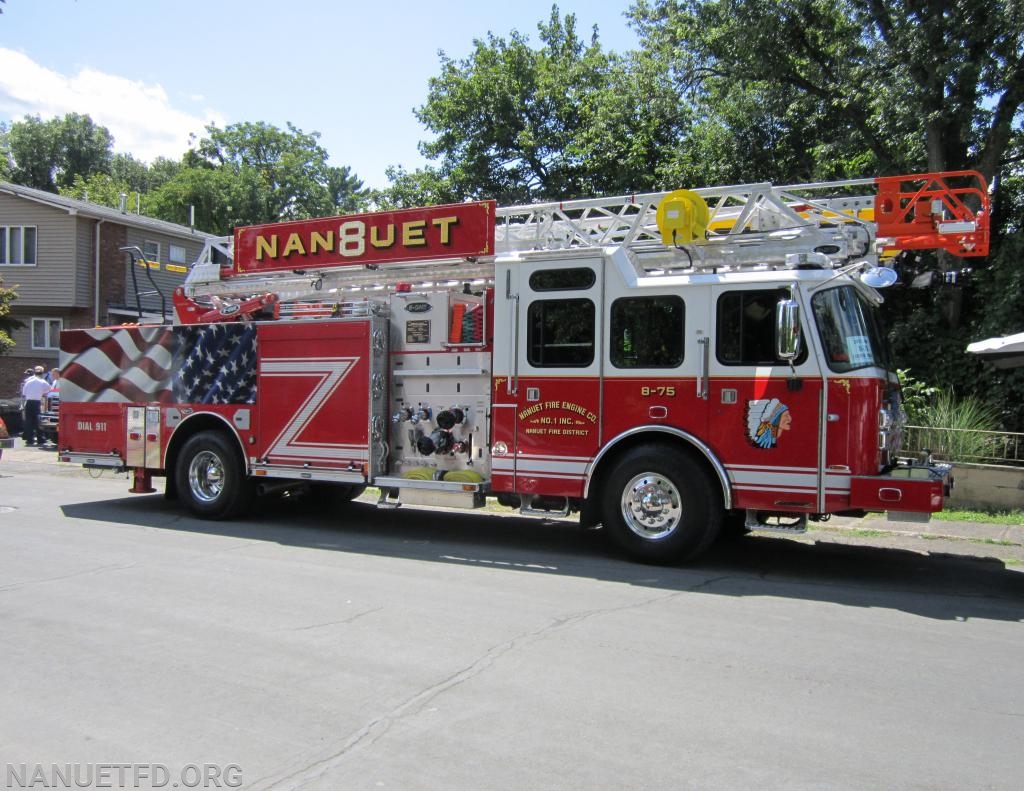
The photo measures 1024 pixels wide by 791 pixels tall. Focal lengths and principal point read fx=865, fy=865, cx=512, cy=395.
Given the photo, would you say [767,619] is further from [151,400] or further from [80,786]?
[151,400]

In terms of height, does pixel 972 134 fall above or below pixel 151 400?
above

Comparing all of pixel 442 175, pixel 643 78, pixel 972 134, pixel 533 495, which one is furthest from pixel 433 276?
pixel 442 175

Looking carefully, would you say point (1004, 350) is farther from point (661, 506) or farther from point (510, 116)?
point (510, 116)

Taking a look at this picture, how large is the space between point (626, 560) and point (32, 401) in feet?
53.3

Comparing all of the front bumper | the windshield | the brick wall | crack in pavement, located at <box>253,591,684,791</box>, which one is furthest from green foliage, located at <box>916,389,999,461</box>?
the brick wall

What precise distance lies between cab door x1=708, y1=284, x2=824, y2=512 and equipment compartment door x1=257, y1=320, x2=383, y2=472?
3835mm

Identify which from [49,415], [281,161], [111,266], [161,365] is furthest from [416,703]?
[281,161]

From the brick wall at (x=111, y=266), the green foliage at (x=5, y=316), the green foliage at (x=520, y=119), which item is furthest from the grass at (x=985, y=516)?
the brick wall at (x=111, y=266)

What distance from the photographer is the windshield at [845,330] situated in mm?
7469

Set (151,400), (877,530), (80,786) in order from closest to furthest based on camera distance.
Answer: (80,786), (877,530), (151,400)

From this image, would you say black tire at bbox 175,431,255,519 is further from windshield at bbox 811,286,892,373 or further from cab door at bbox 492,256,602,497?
windshield at bbox 811,286,892,373

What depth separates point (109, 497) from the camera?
1265cm

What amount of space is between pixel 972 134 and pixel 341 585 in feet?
45.8

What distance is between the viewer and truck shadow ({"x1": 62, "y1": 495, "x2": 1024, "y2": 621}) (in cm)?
729
